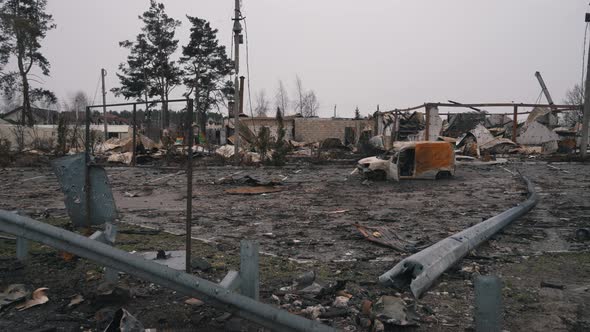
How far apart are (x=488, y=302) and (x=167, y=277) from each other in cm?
196

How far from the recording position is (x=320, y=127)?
128 ft

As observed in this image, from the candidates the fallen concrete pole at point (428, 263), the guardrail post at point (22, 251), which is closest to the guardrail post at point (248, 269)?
the fallen concrete pole at point (428, 263)

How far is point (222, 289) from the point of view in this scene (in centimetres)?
264

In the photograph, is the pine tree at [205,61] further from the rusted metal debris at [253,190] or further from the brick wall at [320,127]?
the rusted metal debris at [253,190]

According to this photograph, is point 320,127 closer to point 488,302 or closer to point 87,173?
point 87,173

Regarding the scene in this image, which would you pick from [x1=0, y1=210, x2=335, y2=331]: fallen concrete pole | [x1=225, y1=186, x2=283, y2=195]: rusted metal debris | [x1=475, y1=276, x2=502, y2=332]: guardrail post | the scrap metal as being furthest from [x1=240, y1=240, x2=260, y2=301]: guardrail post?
[x1=225, y1=186, x2=283, y2=195]: rusted metal debris

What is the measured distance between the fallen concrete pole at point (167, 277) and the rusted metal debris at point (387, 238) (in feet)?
10.9

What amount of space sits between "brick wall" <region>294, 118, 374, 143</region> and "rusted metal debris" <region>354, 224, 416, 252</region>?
106ft

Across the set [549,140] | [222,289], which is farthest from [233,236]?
[549,140]

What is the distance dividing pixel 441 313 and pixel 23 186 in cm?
1391

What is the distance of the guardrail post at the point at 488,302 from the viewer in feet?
8.45

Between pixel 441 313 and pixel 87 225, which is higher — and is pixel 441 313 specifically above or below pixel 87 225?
below

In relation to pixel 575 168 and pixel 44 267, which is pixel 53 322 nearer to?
pixel 44 267

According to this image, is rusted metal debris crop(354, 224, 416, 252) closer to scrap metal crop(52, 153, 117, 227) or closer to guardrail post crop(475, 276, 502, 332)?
guardrail post crop(475, 276, 502, 332)
